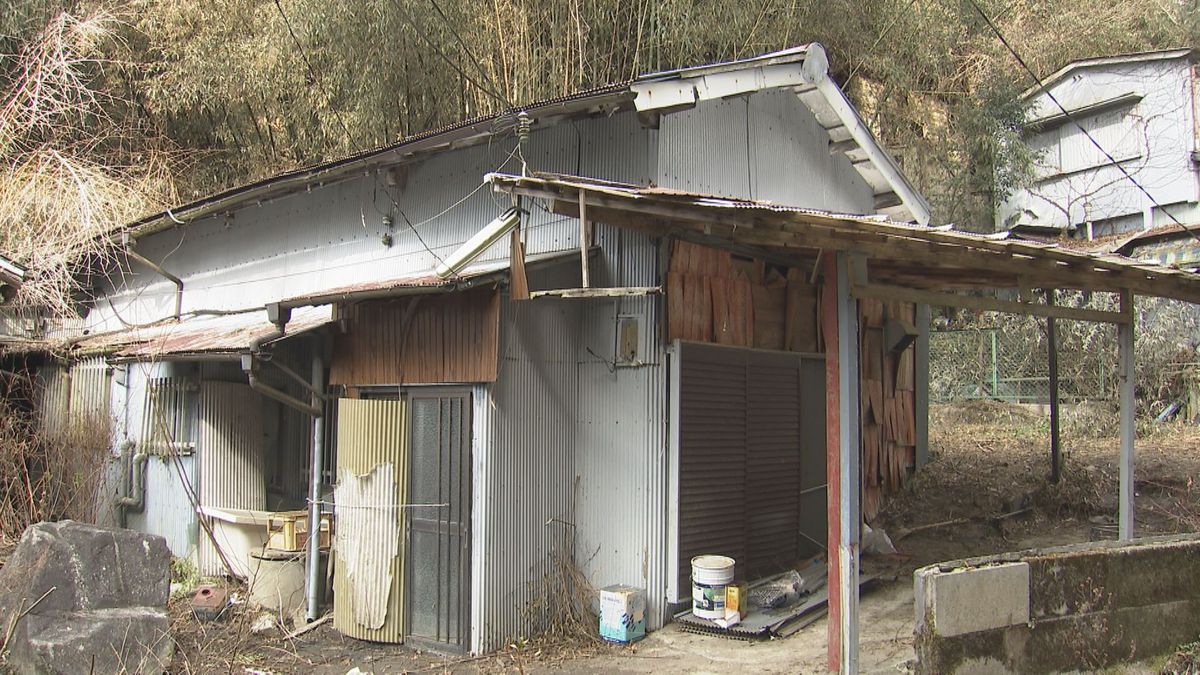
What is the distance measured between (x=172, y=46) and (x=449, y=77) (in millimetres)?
5394

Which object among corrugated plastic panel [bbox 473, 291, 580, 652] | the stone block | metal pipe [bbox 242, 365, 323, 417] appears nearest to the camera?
the stone block

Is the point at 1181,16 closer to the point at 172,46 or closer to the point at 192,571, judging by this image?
the point at 172,46

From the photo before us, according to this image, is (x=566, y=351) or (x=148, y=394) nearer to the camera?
(x=566, y=351)

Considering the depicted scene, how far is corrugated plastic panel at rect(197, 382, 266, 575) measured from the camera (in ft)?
31.7

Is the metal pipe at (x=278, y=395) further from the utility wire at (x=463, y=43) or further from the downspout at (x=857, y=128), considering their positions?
the downspout at (x=857, y=128)

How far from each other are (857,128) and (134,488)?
981cm

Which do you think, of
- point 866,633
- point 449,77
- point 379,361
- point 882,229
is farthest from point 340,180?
point 866,633

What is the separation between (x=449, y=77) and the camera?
1062cm

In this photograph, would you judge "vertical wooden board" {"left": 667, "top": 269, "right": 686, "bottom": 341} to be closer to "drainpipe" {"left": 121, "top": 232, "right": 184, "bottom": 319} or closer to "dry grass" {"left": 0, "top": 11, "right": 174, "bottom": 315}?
"drainpipe" {"left": 121, "top": 232, "right": 184, "bottom": 319}

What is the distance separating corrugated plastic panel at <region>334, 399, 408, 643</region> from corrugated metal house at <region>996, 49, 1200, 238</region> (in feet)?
48.8

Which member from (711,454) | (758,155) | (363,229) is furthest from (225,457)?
(758,155)

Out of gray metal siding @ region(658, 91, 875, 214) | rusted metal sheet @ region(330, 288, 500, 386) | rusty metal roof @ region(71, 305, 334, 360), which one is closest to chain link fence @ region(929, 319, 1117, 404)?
gray metal siding @ region(658, 91, 875, 214)

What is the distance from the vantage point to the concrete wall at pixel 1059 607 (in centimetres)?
480

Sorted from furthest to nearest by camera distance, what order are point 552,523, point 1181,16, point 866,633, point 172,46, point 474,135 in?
point 1181,16 → point 172,46 → point 474,135 → point 552,523 → point 866,633
